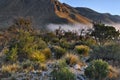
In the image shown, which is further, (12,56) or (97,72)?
(12,56)

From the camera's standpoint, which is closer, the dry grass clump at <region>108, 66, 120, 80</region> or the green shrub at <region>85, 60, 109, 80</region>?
the green shrub at <region>85, 60, 109, 80</region>

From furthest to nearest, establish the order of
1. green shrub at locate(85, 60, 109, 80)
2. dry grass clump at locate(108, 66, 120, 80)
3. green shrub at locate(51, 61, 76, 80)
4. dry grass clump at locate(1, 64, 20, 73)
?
dry grass clump at locate(1, 64, 20, 73) → dry grass clump at locate(108, 66, 120, 80) → green shrub at locate(85, 60, 109, 80) → green shrub at locate(51, 61, 76, 80)

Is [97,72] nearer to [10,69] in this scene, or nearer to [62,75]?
[62,75]

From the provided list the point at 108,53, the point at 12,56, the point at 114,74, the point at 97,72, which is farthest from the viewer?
the point at 108,53

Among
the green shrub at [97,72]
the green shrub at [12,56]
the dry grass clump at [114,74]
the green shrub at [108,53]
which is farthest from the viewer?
the green shrub at [108,53]

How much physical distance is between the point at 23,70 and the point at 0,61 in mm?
4893

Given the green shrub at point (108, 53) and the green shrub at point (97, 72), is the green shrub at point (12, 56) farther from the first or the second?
the green shrub at point (97, 72)

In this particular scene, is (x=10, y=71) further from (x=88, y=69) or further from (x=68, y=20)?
(x=68, y=20)

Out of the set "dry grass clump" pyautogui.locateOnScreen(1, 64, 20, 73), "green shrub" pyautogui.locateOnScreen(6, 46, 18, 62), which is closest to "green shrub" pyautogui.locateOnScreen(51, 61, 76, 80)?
"dry grass clump" pyautogui.locateOnScreen(1, 64, 20, 73)

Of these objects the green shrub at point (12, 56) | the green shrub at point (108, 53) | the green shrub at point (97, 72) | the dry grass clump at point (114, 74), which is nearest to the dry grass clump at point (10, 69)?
the green shrub at point (12, 56)

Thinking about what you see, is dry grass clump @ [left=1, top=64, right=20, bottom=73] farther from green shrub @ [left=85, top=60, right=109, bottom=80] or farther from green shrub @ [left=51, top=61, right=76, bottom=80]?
green shrub @ [left=85, top=60, right=109, bottom=80]

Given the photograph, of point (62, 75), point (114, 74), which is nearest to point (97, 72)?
point (114, 74)

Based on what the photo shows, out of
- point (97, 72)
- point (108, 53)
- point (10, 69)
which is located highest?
point (108, 53)

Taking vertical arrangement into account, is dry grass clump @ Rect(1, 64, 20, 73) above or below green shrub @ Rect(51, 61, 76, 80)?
below
